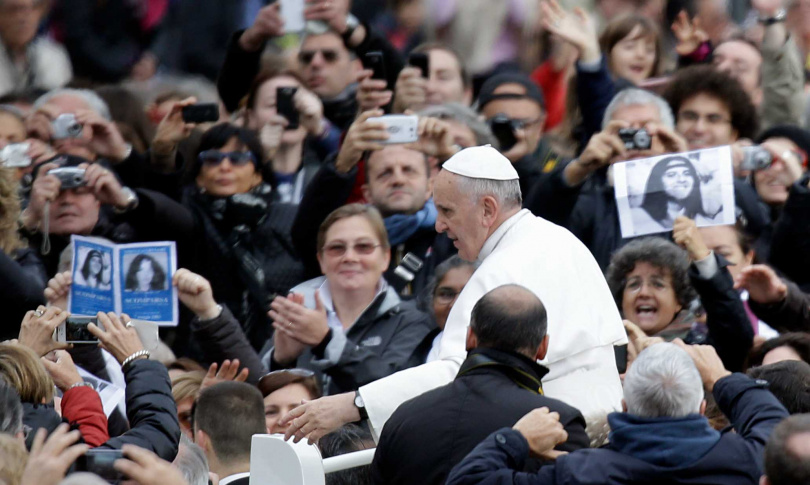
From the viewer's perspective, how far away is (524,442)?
439 cm

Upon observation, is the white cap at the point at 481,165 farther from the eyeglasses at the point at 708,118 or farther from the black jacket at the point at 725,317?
the eyeglasses at the point at 708,118

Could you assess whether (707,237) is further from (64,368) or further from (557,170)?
(64,368)

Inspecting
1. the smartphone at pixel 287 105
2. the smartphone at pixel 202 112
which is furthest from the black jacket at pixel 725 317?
the smartphone at pixel 202 112

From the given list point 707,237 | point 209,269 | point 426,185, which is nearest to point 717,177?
point 707,237

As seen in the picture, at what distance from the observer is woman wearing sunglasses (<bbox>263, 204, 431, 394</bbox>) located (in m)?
6.57

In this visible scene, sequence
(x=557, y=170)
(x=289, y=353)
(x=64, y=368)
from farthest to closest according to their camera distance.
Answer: (x=557, y=170)
(x=289, y=353)
(x=64, y=368)

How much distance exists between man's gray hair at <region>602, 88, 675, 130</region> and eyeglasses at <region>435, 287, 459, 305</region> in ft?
4.61

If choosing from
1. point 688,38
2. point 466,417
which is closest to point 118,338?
point 466,417

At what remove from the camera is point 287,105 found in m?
8.12

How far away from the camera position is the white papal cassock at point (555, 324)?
5227 millimetres

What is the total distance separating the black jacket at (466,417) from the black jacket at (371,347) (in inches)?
70.4

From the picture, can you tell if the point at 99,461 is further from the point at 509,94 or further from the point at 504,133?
the point at 509,94

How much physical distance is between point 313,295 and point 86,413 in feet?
6.27

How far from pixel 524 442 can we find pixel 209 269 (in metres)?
3.59
